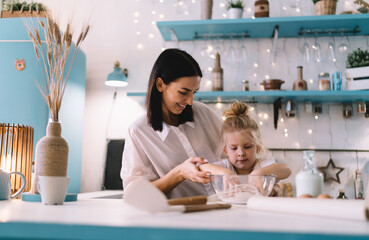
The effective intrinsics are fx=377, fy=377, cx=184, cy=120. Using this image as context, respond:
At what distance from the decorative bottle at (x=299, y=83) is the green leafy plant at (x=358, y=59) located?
1.36 ft

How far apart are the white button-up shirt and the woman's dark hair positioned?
39mm

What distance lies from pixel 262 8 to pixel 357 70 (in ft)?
3.19

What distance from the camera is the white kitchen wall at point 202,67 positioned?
11.3 feet

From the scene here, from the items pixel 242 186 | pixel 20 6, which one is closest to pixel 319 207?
pixel 242 186

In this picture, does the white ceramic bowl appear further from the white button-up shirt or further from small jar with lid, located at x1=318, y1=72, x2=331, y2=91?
small jar with lid, located at x1=318, y1=72, x2=331, y2=91

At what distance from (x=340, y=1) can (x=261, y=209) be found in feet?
10.6

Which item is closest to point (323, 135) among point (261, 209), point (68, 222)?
point (261, 209)

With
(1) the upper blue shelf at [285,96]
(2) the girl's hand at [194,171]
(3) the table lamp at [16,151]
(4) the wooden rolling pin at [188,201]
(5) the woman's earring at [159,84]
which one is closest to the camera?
(4) the wooden rolling pin at [188,201]

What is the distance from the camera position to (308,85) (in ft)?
11.6

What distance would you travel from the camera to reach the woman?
183cm

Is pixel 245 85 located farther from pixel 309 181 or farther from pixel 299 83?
pixel 309 181

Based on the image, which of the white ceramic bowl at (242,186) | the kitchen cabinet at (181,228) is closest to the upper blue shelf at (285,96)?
the white ceramic bowl at (242,186)

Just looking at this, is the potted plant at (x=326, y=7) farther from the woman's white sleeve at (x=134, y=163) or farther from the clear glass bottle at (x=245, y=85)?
the woman's white sleeve at (x=134, y=163)

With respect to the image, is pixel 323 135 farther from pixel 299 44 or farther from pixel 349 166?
pixel 299 44
